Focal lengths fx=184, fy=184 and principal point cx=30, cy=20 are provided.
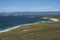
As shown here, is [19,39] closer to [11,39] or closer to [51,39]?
[11,39]

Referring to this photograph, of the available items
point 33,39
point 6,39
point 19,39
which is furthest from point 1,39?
point 33,39

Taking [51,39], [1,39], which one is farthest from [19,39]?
[51,39]

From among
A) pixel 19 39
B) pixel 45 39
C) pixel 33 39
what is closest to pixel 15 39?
pixel 19 39

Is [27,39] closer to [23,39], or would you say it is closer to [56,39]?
[23,39]

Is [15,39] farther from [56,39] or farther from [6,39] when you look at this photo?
[56,39]

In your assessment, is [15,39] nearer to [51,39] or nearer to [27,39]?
[27,39]

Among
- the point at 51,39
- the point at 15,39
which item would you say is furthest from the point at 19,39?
the point at 51,39
